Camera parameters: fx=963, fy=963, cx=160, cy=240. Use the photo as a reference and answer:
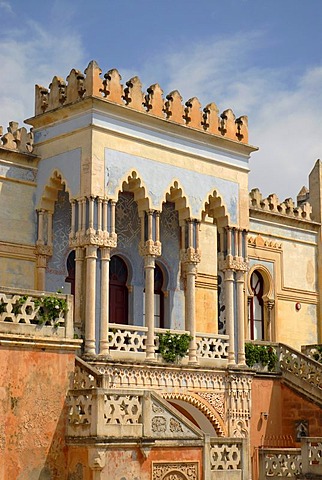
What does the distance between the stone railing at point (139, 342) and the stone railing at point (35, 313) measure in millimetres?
3726

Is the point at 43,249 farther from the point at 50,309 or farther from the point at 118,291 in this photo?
the point at 50,309

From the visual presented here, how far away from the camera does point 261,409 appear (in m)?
22.3

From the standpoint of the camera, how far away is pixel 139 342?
20.0 meters

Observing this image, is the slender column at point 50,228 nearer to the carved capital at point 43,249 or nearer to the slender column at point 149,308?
the carved capital at point 43,249

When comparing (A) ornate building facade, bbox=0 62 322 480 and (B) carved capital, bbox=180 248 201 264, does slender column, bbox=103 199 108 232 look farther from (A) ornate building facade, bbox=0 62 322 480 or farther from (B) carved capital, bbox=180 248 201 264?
(B) carved capital, bbox=180 248 201 264

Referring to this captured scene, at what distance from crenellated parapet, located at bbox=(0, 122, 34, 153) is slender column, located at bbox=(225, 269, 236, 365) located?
17.6 feet

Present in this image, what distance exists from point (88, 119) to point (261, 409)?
25.7 ft

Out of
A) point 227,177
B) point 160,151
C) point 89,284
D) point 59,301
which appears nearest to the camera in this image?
point 59,301

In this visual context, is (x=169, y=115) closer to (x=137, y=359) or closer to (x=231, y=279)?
(x=231, y=279)

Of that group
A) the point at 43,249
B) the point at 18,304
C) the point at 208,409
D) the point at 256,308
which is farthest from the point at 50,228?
the point at 256,308

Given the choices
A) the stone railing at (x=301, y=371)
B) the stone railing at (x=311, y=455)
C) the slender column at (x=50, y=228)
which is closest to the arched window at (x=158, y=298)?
the stone railing at (x=301, y=371)

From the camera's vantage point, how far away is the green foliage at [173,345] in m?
20.4

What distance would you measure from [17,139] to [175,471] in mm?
8853

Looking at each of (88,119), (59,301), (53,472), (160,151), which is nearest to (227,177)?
(160,151)
